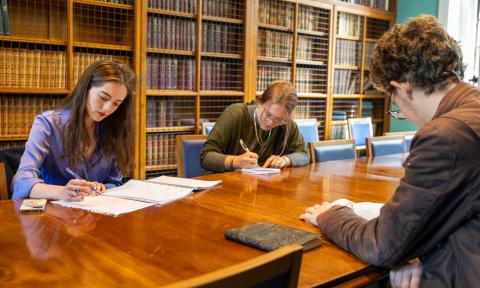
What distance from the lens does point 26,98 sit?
3.26 metres

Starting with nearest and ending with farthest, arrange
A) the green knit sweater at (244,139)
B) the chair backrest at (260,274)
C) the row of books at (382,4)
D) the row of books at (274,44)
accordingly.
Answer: the chair backrest at (260,274) → the green knit sweater at (244,139) → the row of books at (274,44) → the row of books at (382,4)

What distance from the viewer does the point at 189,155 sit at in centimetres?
259

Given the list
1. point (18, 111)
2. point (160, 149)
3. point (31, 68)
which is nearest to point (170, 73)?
point (160, 149)

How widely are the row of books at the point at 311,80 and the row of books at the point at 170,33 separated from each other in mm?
1284

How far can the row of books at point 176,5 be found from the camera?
145 inches

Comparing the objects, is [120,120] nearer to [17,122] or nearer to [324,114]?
[17,122]

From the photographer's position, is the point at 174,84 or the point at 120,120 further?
the point at 174,84

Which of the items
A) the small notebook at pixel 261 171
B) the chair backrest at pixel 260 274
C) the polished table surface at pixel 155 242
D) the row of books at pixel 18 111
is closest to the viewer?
the chair backrest at pixel 260 274

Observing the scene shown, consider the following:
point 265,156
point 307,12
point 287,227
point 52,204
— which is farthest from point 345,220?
point 307,12

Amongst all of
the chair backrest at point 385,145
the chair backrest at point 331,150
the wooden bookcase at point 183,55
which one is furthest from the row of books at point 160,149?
the chair backrest at point 385,145

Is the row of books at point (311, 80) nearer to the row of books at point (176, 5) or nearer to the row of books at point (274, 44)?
the row of books at point (274, 44)

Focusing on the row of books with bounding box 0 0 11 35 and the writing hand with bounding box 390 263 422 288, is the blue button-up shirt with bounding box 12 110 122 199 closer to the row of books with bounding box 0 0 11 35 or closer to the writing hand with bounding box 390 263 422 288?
the writing hand with bounding box 390 263 422 288

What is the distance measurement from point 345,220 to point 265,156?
4.79ft

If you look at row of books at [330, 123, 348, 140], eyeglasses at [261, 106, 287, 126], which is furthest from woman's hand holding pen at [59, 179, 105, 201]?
row of books at [330, 123, 348, 140]
